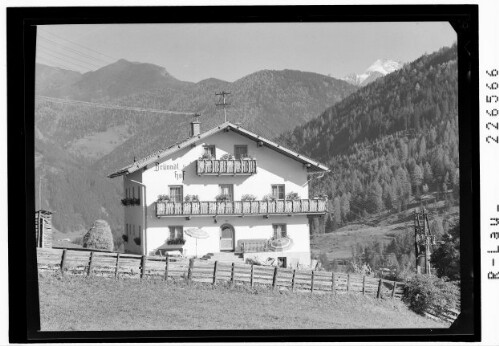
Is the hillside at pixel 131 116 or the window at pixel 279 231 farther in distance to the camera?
the window at pixel 279 231

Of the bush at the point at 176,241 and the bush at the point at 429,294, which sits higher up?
the bush at the point at 176,241

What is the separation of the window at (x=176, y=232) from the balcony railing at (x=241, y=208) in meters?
0.22

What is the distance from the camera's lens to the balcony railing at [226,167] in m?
22.6

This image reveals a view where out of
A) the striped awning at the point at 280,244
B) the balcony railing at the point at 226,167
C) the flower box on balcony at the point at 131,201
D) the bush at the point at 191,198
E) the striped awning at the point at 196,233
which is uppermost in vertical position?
the balcony railing at the point at 226,167

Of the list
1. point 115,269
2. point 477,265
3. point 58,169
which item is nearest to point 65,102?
point 58,169

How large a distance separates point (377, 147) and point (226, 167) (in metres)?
2.40

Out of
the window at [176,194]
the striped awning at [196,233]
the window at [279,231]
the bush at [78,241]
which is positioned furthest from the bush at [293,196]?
the bush at [78,241]

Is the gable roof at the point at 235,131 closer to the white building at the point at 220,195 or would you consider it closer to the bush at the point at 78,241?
the white building at the point at 220,195

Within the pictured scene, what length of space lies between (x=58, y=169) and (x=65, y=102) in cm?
102

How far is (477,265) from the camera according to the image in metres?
20.8

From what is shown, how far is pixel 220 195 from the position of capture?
22625 mm

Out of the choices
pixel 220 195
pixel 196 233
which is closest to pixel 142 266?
pixel 196 233

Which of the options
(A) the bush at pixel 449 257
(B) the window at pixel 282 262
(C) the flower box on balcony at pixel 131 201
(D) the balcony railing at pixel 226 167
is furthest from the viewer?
(B) the window at pixel 282 262

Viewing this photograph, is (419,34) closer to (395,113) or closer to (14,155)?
(395,113)
